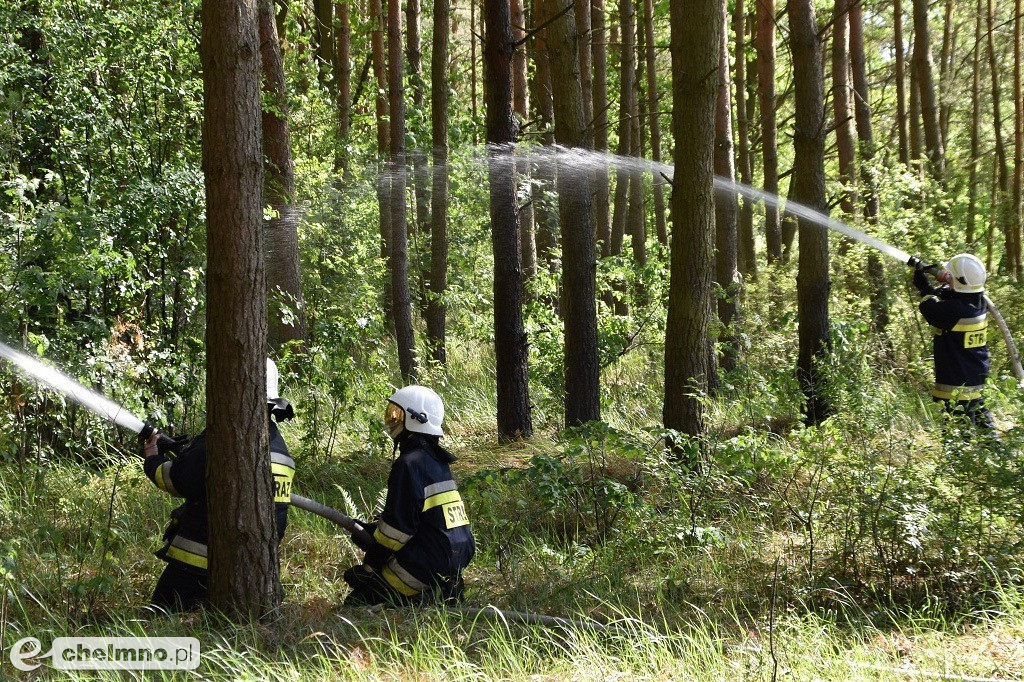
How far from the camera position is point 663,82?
79.6 feet

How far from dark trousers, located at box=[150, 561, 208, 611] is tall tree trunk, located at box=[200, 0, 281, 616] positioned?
611 mm

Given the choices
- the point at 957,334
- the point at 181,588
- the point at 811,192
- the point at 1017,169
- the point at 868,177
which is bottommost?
the point at 181,588

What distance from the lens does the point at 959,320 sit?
8320 millimetres

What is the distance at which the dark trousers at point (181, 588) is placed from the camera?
5125 mm

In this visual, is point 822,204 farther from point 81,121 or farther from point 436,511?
point 81,121

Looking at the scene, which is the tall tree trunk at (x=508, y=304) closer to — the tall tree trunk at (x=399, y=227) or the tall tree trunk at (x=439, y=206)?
the tall tree trunk at (x=439, y=206)

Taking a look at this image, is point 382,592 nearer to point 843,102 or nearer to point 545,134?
point 843,102

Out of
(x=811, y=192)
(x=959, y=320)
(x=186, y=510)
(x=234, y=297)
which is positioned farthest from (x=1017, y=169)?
(x=186, y=510)

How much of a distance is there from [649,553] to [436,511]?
1559mm

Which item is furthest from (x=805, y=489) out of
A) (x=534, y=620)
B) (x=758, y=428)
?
(x=534, y=620)

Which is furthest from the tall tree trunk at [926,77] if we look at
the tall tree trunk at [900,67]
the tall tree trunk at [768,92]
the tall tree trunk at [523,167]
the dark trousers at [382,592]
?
the dark trousers at [382,592]

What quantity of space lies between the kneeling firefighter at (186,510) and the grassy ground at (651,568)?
0.27m

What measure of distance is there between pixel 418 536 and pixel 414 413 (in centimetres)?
68

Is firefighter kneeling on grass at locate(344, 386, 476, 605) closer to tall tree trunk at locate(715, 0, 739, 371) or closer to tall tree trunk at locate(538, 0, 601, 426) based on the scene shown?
tall tree trunk at locate(538, 0, 601, 426)
